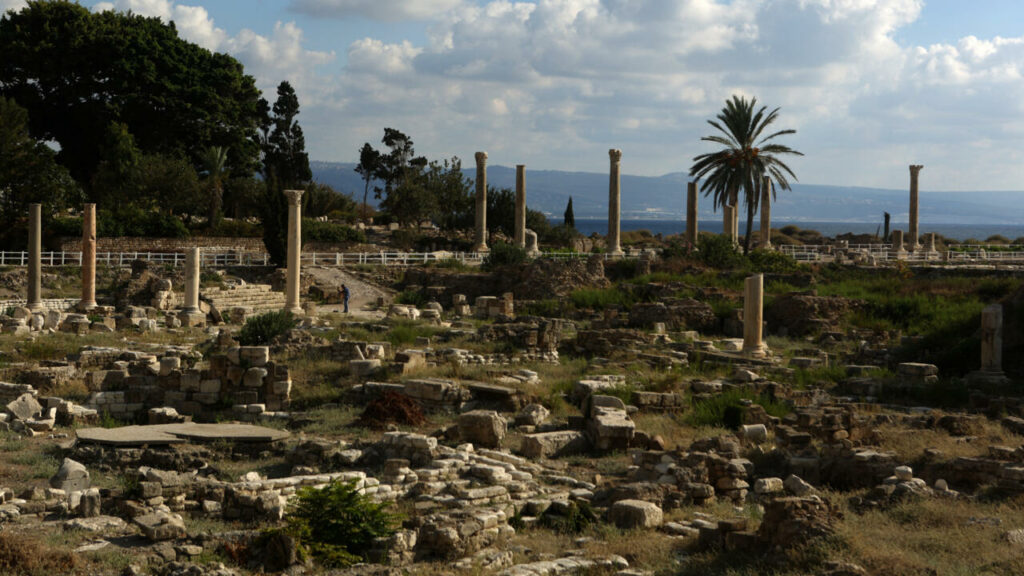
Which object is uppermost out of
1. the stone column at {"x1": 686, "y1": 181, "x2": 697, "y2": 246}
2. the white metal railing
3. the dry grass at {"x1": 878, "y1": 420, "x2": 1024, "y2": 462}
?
the stone column at {"x1": 686, "y1": 181, "x2": 697, "y2": 246}

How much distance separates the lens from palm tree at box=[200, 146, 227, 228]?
50.8 m

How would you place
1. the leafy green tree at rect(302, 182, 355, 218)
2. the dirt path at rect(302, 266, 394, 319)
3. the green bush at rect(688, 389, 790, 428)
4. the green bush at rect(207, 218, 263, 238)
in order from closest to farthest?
the green bush at rect(688, 389, 790, 428) < the dirt path at rect(302, 266, 394, 319) < the green bush at rect(207, 218, 263, 238) < the leafy green tree at rect(302, 182, 355, 218)

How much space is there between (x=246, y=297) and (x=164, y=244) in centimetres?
1184

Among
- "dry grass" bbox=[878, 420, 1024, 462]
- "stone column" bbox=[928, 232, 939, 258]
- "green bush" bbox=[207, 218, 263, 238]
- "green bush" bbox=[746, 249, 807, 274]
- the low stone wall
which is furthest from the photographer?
"stone column" bbox=[928, 232, 939, 258]

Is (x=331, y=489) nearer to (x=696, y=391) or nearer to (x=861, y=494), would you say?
(x=861, y=494)

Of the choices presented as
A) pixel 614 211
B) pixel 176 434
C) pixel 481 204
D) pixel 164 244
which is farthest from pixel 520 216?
pixel 176 434

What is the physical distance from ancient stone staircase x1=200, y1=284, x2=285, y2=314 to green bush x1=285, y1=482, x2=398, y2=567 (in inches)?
956

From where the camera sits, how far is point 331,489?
35.4 ft

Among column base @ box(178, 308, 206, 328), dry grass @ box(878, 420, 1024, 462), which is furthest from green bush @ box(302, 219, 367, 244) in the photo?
dry grass @ box(878, 420, 1024, 462)

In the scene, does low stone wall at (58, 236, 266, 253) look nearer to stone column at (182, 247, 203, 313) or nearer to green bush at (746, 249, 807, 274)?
stone column at (182, 247, 203, 313)

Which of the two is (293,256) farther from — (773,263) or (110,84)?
(110,84)

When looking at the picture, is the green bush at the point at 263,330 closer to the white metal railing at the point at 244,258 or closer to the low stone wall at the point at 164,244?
the white metal railing at the point at 244,258

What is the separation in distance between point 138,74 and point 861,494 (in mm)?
51412

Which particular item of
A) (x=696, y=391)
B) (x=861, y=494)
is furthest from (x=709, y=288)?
(x=861, y=494)
